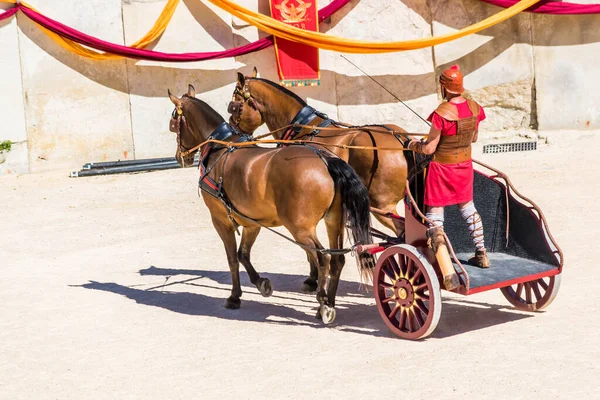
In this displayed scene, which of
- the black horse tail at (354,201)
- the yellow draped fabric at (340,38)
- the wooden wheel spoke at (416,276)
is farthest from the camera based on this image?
the yellow draped fabric at (340,38)

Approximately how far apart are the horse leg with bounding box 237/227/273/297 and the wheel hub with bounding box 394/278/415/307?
1.74 meters

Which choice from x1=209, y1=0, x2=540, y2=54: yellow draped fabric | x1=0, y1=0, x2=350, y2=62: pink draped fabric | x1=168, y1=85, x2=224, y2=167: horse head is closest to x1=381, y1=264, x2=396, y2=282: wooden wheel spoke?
x1=168, y1=85, x2=224, y2=167: horse head

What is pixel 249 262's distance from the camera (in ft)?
27.6

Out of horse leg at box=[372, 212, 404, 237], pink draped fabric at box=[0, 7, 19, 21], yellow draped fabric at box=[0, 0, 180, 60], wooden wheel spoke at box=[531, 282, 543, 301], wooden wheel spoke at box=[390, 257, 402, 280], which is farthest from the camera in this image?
yellow draped fabric at box=[0, 0, 180, 60]

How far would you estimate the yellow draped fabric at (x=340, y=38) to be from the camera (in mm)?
14734

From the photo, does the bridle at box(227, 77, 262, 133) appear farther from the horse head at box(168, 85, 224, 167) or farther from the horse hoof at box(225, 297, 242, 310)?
the horse hoof at box(225, 297, 242, 310)

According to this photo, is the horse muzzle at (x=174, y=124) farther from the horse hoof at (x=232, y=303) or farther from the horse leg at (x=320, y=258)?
the horse leg at (x=320, y=258)

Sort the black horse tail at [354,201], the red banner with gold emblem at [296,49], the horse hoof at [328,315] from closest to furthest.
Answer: the black horse tail at [354,201] → the horse hoof at [328,315] → the red banner with gold emblem at [296,49]

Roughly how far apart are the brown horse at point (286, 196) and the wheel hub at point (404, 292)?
54cm

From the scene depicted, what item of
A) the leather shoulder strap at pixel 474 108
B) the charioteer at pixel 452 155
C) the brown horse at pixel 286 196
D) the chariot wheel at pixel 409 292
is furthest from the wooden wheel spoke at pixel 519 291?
the leather shoulder strap at pixel 474 108

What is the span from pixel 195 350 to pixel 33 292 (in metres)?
2.79

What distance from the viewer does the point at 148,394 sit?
5883mm

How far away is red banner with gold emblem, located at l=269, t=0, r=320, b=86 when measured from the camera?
593 inches

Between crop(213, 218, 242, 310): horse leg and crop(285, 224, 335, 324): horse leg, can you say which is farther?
crop(213, 218, 242, 310): horse leg
